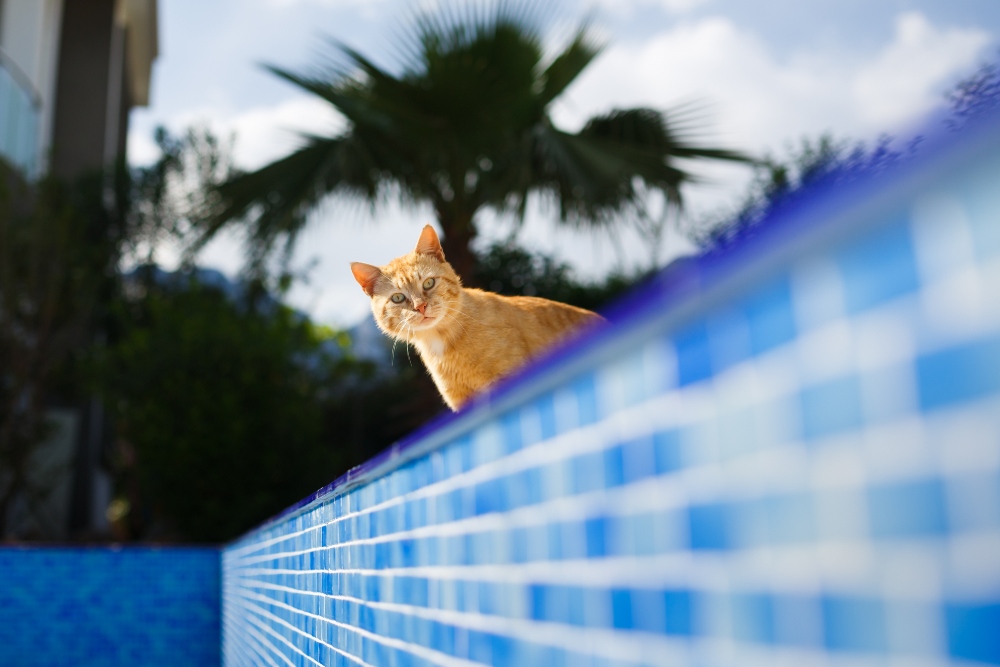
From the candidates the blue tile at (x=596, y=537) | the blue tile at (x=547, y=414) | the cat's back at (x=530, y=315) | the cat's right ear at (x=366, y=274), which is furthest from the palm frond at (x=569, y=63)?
the blue tile at (x=596, y=537)

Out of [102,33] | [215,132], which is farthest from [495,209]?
[102,33]

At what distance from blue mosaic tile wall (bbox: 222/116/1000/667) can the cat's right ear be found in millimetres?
2145

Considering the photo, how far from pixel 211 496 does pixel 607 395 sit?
25.7ft

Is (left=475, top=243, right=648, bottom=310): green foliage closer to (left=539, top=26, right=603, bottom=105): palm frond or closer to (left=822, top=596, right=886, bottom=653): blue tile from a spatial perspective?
(left=539, top=26, right=603, bottom=105): palm frond

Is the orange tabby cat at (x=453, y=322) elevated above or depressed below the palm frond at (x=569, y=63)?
below

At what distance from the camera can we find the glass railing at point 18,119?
32.0 feet

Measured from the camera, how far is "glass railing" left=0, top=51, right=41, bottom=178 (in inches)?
384

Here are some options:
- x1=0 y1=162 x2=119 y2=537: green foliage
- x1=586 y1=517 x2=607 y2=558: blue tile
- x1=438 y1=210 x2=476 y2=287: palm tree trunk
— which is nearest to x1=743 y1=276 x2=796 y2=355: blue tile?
x1=586 y1=517 x2=607 y2=558: blue tile

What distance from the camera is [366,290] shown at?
3.12 m

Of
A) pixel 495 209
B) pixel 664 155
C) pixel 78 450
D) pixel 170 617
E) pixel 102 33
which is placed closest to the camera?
pixel 170 617

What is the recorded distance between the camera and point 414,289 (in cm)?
282

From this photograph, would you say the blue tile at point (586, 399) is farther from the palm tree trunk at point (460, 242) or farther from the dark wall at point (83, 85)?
the dark wall at point (83, 85)

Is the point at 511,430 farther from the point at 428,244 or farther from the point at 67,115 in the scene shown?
the point at 67,115

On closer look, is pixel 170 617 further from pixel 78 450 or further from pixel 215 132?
pixel 215 132
